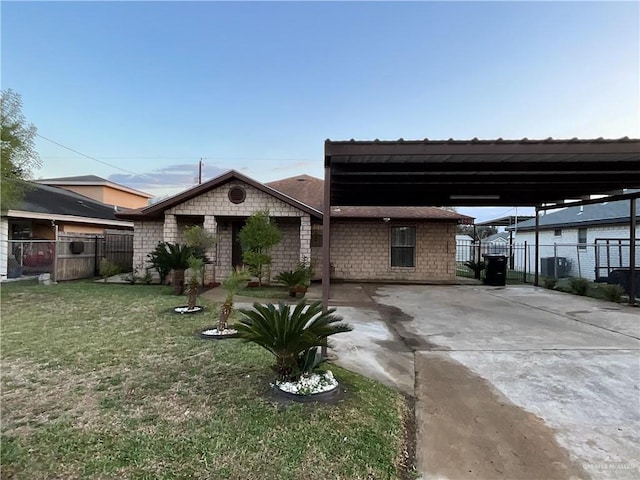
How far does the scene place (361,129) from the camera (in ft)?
54.4

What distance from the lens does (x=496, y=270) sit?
14695 millimetres

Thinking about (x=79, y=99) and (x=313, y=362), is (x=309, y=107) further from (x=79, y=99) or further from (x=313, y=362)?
(x=313, y=362)

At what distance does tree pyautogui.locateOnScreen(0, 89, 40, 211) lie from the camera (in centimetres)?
841

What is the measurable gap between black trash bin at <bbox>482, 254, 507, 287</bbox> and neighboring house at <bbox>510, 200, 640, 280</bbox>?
2993 mm

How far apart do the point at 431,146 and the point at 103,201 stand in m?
25.2

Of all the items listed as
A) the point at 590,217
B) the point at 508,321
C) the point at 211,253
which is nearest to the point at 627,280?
the point at 508,321

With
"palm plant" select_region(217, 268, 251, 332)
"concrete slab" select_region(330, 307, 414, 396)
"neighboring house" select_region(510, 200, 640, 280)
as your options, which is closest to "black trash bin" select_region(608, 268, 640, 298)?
"neighboring house" select_region(510, 200, 640, 280)

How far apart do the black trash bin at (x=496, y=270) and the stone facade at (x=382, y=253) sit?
1.35 m

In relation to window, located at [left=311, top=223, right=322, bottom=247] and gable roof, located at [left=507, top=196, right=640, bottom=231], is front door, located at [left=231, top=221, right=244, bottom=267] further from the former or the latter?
gable roof, located at [left=507, top=196, right=640, bottom=231]

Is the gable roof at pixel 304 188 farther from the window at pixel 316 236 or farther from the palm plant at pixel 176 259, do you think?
the palm plant at pixel 176 259

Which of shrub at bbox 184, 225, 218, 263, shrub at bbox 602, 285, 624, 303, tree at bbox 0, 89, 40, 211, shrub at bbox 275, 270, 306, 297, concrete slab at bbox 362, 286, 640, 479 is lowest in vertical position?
concrete slab at bbox 362, 286, 640, 479

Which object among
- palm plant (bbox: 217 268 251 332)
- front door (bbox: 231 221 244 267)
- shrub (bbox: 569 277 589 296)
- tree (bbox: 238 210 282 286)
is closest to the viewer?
palm plant (bbox: 217 268 251 332)

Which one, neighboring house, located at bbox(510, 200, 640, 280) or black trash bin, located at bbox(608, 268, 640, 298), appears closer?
black trash bin, located at bbox(608, 268, 640, 298)

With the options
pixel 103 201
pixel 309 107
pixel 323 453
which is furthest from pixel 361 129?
pixel 103 201
